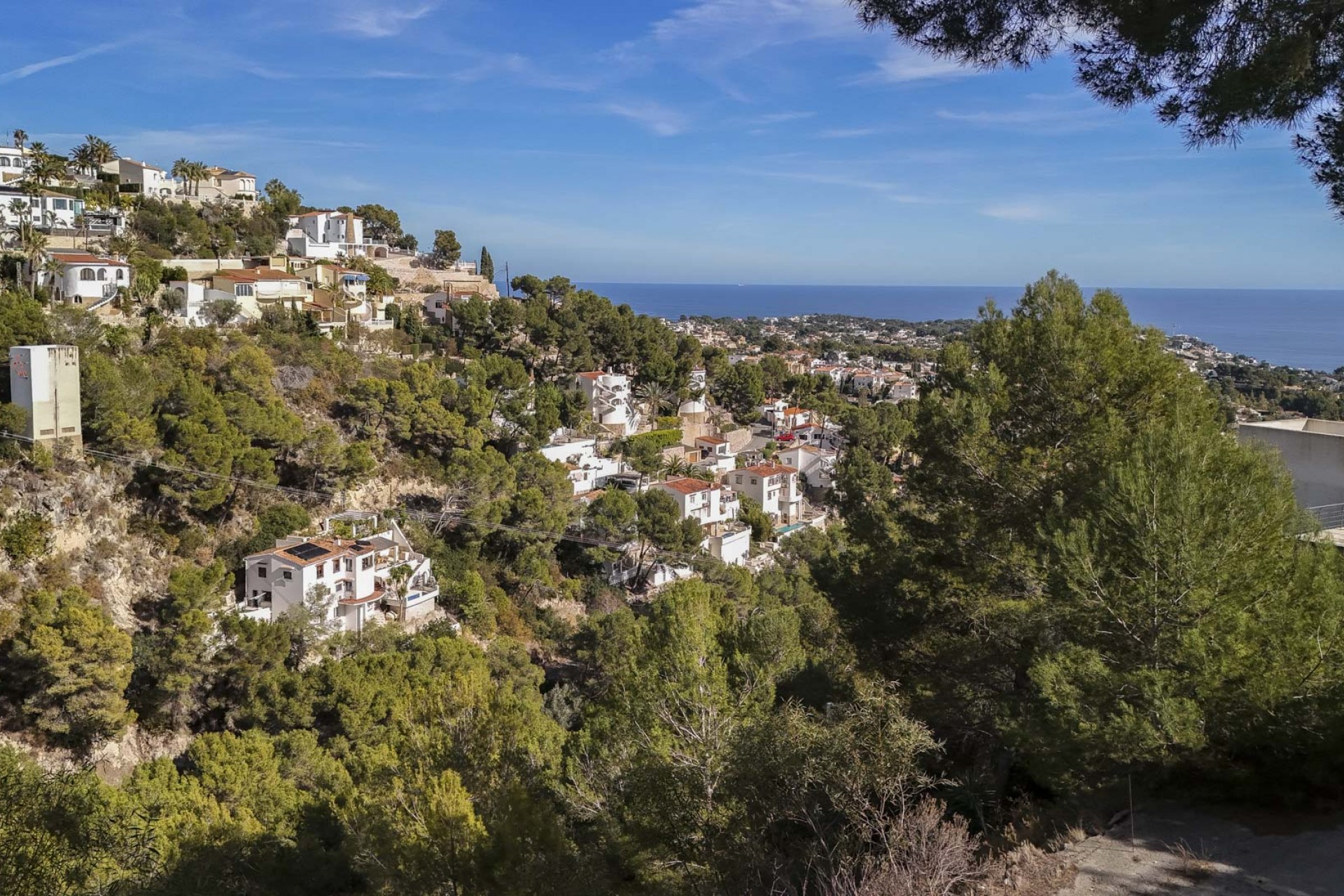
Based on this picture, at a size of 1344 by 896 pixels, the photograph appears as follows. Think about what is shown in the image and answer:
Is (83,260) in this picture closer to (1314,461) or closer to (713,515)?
(713,515)

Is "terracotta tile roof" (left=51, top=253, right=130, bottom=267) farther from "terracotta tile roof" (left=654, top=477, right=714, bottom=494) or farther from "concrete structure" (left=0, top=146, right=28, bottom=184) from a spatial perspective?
"terracotta tile roof" (left=654, top=477, right=714, bottom=494)

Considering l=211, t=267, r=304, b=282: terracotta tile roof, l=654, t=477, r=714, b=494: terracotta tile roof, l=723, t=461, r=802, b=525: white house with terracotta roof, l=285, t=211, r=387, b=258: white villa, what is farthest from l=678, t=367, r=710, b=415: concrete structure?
l=285, t=211, r=387, b=258: white villa

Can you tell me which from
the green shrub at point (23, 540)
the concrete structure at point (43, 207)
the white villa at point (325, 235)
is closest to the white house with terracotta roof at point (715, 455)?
the white villa at point (325, 235)

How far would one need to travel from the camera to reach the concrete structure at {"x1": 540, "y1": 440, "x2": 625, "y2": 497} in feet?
86.8

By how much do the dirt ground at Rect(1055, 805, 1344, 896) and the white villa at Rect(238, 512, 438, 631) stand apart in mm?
15303

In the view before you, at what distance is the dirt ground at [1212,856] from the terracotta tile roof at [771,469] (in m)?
24.6

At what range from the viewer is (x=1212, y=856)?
4.32 m

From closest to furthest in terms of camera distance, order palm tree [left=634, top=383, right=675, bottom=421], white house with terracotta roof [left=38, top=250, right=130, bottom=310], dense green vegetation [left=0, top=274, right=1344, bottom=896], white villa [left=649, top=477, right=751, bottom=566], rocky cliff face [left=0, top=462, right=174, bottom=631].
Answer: dense green vegetation [left=0, top=274, right=1344, bottom=896] → rocky cliff face [left=0, top=462, right=174, bottom=631] → white house with terracotta roof [left=38, top=250, right=130, bottom=310] → white villa [left=649, top=477, right=751, bottom=566] → palm tree [left=634, top=383, right=675, bottom=421]

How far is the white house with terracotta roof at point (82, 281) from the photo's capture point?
75.4 ft

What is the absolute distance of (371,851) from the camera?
568 cm

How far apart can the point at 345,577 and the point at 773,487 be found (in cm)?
1594

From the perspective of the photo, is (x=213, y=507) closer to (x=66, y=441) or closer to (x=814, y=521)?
(x=66, y=441)

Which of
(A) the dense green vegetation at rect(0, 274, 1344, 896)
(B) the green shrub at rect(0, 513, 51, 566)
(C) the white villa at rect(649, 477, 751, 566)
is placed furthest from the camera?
(C) the white villa at rect(649, 477, 751, 566)

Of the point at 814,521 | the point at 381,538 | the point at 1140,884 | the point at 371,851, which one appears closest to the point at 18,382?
the point at 381,538
